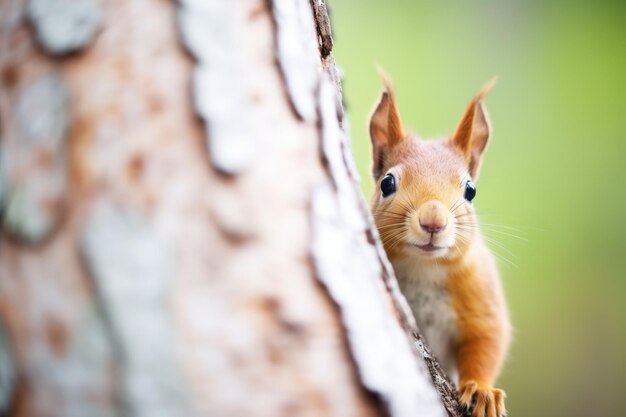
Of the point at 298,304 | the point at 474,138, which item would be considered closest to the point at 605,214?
the point at 474,138

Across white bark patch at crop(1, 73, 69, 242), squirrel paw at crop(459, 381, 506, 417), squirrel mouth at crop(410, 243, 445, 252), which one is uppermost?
white bark patch at crop(1, 73, 69, 242)

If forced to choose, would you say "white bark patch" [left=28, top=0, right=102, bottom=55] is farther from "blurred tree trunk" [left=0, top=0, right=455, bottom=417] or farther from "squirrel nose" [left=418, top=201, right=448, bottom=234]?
"squirrel nose" [left=418, top=201, right=448, bottom=234]

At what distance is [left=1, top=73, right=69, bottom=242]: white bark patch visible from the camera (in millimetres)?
481

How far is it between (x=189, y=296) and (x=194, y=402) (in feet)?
0.23

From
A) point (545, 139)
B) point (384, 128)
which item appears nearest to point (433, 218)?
point (384, 128)

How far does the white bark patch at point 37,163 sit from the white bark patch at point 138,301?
0.12 ft

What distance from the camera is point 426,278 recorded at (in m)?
1.28

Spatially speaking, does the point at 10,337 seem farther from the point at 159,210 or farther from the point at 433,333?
the point at 433,333

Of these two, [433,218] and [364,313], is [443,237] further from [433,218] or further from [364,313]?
[364,313]

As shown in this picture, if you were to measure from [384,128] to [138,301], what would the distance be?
95 cm

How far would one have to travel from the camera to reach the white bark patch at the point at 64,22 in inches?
20.4

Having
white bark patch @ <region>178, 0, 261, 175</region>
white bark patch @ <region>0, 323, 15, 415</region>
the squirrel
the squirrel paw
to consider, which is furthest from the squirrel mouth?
white bark patch @ <region>0, 323, 15, 415</region>

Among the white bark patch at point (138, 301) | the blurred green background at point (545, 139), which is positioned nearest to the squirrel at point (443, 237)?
the white bark patch at point (138, 301)

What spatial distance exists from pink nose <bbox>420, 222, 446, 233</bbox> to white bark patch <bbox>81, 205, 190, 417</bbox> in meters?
0.72
